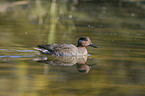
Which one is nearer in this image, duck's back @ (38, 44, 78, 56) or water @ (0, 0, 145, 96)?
water @ (0, 0, 145, 96)

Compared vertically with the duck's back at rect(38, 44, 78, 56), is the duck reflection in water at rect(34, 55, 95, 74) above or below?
below

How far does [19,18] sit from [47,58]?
891cm

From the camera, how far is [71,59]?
31.4ft

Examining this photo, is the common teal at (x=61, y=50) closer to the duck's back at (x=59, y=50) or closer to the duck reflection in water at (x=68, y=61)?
the duck's back at (x=59, y=50)

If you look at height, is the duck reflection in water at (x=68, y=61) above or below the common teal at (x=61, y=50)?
below

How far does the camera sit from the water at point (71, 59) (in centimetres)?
677

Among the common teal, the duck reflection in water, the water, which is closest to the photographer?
the water

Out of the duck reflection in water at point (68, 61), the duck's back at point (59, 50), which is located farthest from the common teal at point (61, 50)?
the duck reflection in water at point (68, 61)

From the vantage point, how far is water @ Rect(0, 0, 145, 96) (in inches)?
266

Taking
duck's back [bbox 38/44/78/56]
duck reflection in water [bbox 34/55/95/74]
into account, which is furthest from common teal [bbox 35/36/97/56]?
duck reflection in water [bbox 34/55/95/74]

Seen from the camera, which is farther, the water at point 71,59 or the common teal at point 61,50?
the common teal at point 61,50

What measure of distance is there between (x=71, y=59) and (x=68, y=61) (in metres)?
0.32

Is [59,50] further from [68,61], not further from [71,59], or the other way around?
[68,61]

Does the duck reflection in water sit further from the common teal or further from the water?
the common teal
